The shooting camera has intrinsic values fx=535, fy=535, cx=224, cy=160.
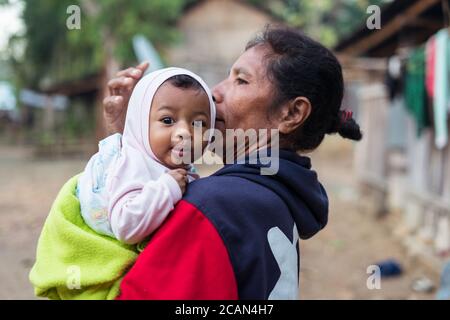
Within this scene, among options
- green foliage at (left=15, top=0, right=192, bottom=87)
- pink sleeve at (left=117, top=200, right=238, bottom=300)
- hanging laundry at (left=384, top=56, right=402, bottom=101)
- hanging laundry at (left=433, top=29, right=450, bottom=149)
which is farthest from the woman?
green foliage at (left=15, top=0, right=192, bottom=87)

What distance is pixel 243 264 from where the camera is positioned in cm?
142

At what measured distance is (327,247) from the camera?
7500 millimetres

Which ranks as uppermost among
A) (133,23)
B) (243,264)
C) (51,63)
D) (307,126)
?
(51,63)

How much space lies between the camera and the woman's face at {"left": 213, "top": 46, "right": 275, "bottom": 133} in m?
1.64

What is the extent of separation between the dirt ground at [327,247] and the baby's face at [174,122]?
357cm

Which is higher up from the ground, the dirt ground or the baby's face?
the baby's face

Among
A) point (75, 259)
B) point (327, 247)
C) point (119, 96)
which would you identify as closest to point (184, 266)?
point (75, 259)

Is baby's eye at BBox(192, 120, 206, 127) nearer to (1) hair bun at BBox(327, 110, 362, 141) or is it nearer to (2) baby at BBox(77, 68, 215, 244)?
(2) baby at BBox(77, 68, 215, 244)

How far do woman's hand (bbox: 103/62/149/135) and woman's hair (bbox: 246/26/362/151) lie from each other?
439 mm

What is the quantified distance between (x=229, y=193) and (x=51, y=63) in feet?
98.3

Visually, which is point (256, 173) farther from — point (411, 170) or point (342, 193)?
point (342, 193)

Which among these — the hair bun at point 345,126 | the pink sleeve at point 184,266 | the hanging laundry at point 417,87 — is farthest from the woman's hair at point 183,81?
the hanging laundry at point 417,87

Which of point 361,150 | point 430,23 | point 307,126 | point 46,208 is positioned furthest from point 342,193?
point 307,126

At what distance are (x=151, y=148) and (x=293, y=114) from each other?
443mm
